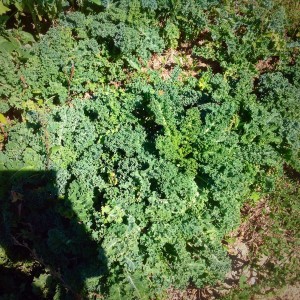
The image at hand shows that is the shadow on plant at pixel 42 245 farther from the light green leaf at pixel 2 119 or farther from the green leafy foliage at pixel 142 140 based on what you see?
the light green leaf at pixel 2 119

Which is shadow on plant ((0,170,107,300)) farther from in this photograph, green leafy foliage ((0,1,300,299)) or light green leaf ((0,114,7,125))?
light green leaf ((0,114,7,125))

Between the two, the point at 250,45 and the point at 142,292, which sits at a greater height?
the point at 250,45

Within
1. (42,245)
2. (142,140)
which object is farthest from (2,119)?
(142,140)

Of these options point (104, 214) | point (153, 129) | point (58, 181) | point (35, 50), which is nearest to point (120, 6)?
point (35, 50)

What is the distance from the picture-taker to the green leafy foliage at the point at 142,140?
375 cm

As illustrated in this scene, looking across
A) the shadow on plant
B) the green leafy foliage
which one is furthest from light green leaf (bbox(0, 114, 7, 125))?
the shadow on plant

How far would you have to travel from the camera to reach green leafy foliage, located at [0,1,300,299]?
12.3 feet

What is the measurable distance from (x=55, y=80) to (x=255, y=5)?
3.82 meters

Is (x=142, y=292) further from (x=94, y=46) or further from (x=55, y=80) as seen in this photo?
(x=94, y=46)

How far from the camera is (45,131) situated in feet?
14.1

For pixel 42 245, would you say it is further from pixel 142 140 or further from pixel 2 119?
pixel 2 119

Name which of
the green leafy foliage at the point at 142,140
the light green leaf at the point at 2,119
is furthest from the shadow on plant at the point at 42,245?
the light green leaf at the point at 2,119

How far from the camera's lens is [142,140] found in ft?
13.7

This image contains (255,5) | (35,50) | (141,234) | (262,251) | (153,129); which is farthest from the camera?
(255,5)
